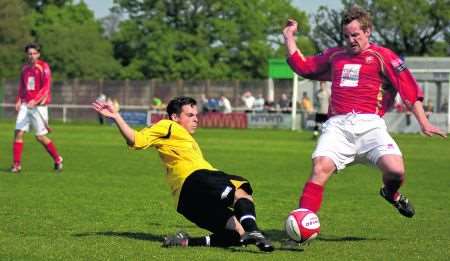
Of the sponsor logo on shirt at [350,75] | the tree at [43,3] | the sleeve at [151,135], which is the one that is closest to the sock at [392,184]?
the sponsor logo on shirt at [350,75]

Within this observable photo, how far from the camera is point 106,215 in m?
11.4

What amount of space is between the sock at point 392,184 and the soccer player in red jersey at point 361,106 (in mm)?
11

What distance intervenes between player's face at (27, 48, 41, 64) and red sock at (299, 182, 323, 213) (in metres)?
9.44

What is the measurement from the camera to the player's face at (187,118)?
30.6 ft

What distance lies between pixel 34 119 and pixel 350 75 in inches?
374

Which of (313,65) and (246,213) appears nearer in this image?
(246,213)

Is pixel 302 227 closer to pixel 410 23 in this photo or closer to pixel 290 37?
pixel 290 37

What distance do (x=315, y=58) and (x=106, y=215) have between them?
2901mm

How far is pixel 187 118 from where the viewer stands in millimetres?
9336

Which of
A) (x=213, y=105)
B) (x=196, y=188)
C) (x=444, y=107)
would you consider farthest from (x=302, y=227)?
(x=213, y=105)

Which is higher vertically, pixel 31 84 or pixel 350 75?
pixel 350 75

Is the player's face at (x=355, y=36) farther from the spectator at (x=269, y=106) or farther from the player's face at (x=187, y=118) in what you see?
the spectator at (x=269, y=106)

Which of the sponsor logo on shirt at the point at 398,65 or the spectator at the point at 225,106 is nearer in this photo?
the sponsor logo on shirt at the point at 398,65

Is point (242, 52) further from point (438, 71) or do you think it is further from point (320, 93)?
point (320, 93)
